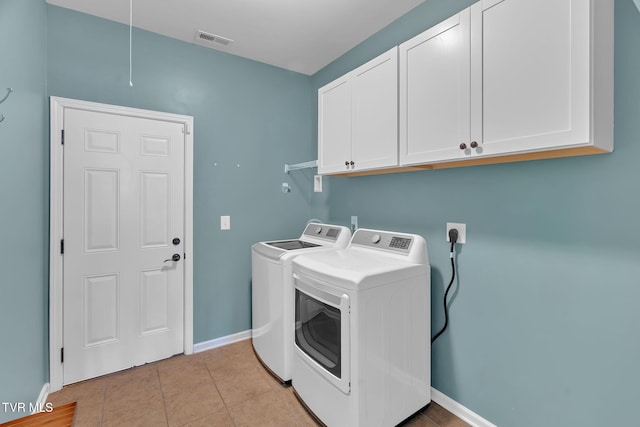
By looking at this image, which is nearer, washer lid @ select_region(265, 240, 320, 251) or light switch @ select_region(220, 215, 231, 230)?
washer lid @ select_region(265, 240, 320, 251)

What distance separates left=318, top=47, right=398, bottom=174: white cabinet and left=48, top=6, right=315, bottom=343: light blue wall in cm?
76

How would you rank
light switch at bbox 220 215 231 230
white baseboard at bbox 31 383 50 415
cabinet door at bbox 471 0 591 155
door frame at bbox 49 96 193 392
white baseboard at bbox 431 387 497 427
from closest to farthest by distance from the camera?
1. cabinet door at bbox 471 0 591 155
2. white baseboard at bbox 431 387 497 427
3. white baseboard at bbox 31 383 50 415
4. door frame at bbox 49 96 193 392
5. light switch at bbox 220 215 231 230

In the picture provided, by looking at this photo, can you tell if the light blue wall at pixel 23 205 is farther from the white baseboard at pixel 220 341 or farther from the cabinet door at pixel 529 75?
the cabinet door at pixel 529 75

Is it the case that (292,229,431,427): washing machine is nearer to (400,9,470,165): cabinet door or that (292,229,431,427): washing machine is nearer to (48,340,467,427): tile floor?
(48,340,467,427): tile floor

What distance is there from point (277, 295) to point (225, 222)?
0.98 meters

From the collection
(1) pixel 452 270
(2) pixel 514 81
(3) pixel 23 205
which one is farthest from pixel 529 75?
(3) pixel 23 205

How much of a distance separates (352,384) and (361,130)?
5.05ft

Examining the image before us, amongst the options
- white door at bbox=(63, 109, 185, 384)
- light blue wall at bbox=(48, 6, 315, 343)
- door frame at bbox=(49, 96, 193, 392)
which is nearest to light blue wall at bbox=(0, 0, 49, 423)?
door frame at bbox=(49, 96, 193, 392)

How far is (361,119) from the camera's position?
2037 millimetres

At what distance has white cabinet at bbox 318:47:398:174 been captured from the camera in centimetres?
184

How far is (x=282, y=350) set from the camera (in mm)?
2059

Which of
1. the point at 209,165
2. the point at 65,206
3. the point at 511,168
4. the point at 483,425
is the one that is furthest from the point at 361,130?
the point at 65,206

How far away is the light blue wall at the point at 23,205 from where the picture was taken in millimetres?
1401

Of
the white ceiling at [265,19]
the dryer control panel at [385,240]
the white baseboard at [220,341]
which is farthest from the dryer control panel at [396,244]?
the white ceiling at [265,19]
